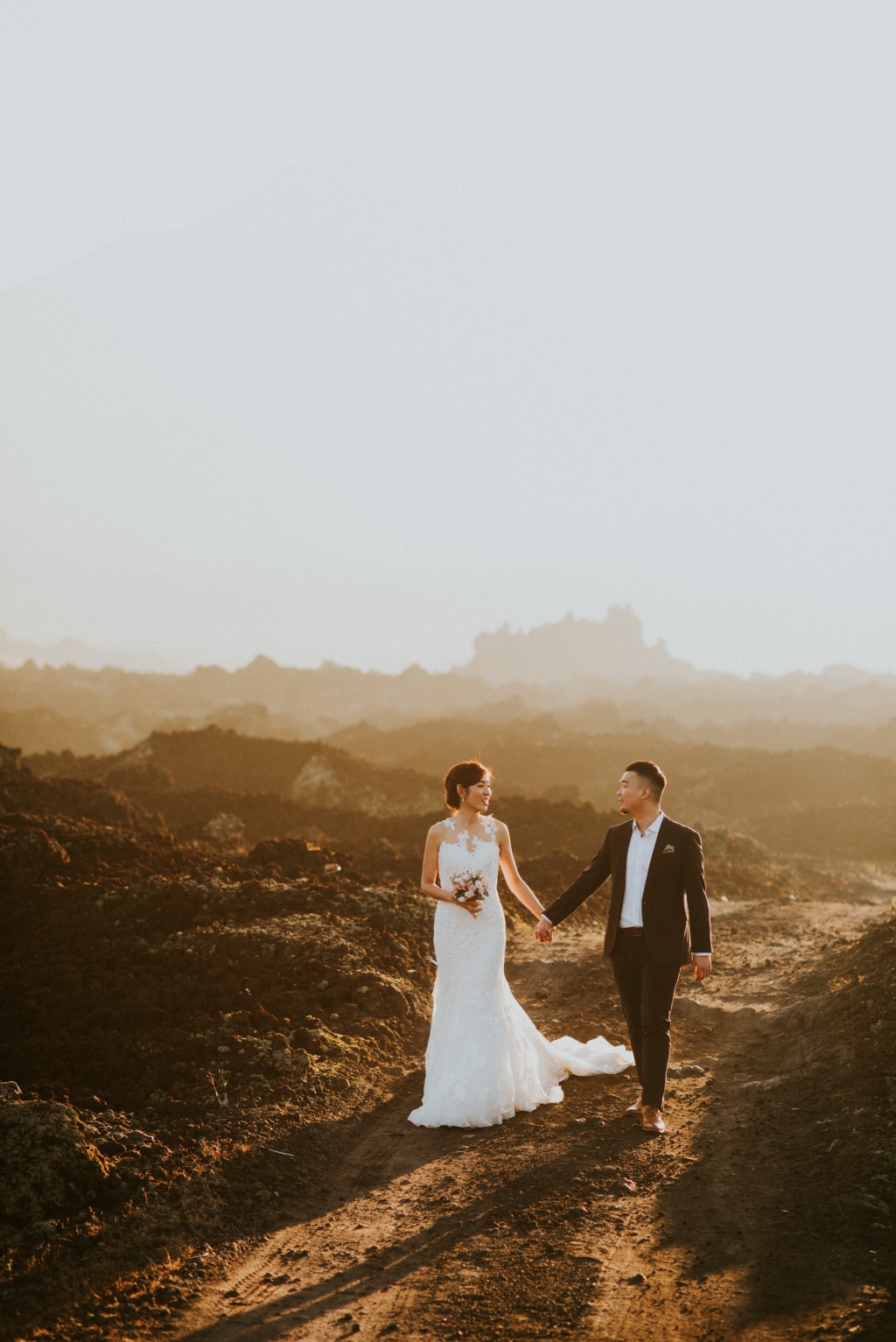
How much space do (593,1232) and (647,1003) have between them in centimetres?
159

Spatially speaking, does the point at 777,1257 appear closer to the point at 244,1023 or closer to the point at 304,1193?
the point at 304,1193

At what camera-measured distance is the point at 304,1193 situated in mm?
6578

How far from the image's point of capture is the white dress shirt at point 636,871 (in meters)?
7.09

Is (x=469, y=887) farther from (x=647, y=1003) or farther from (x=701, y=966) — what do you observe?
(x=701, y=966)

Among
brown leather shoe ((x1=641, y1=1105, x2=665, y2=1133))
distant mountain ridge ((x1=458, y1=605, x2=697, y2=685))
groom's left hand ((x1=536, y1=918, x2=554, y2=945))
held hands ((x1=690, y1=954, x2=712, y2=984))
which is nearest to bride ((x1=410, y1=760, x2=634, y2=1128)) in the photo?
groom's left hand ((x1=536, y1=918, x2=554, y2=945))

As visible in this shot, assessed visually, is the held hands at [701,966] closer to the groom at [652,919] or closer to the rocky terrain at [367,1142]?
the groom at [652,919]

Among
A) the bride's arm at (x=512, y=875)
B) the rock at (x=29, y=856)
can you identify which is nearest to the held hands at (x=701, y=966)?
the bride's arm at (x=512, y=875)

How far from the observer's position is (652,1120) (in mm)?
7199

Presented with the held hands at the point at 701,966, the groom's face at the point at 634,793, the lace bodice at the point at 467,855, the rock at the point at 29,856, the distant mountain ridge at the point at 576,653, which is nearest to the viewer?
the held hands at the point at 701,966

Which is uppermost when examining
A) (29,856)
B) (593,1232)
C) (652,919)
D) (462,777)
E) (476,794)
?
(462,777)

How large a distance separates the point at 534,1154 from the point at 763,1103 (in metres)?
2.18

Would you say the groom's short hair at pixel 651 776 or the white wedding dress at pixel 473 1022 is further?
the white wedding dress at pixel 473 1022

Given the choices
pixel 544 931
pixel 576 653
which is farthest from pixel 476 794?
pixel 576 653

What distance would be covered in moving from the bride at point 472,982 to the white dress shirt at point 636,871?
0.71 m
